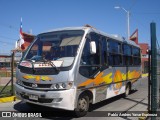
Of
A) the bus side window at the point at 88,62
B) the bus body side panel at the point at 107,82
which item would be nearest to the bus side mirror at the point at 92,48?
the bus side window at the point at 88,62

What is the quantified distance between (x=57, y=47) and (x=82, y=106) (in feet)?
6.75

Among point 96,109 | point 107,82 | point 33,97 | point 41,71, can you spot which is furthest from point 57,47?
point 96,109

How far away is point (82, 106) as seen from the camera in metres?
8.08

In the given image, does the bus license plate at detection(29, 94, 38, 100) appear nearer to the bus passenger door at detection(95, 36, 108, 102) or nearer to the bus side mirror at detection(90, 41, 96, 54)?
the bus side mirror at detection(90, 41, 96, 54)

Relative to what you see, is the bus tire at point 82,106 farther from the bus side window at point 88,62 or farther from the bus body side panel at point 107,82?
the bus side window at point 88,62

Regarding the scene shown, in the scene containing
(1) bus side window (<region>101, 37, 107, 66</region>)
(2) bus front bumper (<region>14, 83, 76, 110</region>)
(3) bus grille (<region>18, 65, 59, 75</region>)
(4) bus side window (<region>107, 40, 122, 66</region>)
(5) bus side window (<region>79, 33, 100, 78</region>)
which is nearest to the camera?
(2) bus front bumper (<region>14, 83, 76, 110</region>)

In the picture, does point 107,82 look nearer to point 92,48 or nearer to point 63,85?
point 92,48

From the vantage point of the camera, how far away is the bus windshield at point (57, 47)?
7.98m

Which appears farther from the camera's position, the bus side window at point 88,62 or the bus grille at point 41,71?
the bus side window at point 88,62

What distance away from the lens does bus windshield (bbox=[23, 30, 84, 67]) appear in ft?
26.2

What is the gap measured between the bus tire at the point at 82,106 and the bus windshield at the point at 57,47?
1.27 metres

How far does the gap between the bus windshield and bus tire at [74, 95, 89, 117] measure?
4.17 ft

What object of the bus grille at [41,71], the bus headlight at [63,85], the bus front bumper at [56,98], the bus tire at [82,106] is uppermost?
the bus grille at [41,71]

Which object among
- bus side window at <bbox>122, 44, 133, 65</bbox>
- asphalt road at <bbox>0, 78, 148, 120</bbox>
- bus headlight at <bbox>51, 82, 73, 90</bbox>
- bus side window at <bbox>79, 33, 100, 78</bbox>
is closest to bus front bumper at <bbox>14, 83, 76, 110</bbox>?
bus headlight at <bbox>51, 82, 73, 90</bbox>
